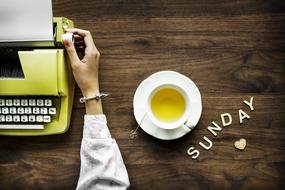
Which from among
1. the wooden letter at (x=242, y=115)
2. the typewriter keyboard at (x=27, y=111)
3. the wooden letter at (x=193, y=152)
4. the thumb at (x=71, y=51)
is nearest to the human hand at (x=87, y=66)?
the thumb at (x=71, y=51)

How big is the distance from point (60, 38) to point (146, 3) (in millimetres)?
284

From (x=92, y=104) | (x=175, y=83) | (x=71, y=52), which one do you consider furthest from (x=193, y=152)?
(x=71, y=52)

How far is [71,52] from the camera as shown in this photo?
121 cm

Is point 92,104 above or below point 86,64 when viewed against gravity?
below

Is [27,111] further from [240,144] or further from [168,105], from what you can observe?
[240,144]

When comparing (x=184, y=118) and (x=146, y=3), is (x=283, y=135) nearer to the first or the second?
(x=184, y=118)

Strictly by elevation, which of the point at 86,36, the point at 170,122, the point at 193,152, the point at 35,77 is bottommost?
the point at 193,152

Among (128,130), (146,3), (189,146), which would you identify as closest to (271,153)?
(189,146)

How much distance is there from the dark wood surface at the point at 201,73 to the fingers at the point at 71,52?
11 cm

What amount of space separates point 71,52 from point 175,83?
31 cm

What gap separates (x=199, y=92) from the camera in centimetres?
128

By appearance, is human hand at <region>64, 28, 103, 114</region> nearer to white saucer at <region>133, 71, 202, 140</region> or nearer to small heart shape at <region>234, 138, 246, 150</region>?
white saucer at <region>133, 71, 202, 140</region>

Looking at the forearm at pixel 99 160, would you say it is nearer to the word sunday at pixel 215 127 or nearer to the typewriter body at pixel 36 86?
the typewriter body at pixel 36 86

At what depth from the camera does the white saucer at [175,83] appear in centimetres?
126
